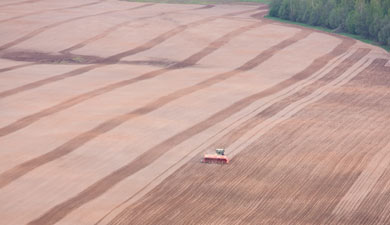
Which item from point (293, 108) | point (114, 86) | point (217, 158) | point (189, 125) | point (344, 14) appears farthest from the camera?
point (344, 14)

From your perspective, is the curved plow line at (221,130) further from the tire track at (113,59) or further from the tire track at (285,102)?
the tire track at (113,59)

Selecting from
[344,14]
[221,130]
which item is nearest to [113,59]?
[221,130]

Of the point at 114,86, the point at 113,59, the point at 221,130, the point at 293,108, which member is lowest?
the point at 113,59

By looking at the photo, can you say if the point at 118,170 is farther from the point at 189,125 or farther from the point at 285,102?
the point at 285,102

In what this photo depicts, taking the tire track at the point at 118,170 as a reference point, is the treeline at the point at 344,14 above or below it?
below

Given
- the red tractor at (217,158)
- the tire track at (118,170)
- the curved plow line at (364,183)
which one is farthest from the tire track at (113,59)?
the curved plow line at (364,183)

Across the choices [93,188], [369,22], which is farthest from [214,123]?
[369,22]
